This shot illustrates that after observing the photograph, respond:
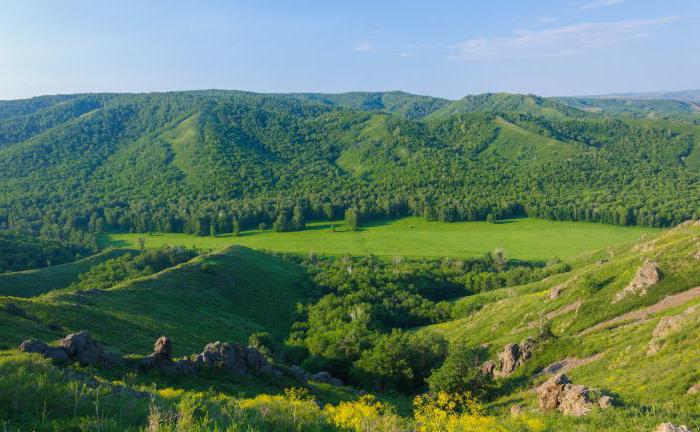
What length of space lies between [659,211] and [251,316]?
18789 cm

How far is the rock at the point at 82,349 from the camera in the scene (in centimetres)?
2748

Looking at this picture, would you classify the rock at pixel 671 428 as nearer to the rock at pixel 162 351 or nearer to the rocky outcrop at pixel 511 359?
the rocky outcrop at pixel 511 359

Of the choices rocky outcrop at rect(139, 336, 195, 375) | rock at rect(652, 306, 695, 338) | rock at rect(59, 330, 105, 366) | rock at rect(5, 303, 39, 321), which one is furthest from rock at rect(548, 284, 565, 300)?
rock at rect(5, 303, 39, 321)

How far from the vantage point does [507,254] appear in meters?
148

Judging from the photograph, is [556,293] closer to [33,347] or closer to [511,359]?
[511,359]

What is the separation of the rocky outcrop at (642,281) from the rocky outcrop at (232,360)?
4144 cm

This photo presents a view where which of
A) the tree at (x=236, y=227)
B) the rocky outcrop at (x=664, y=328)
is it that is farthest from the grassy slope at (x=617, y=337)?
the tree at (x=236, y=227)

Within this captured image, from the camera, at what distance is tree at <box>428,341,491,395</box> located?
1610 inches

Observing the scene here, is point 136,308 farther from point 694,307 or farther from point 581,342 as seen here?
point 694,307

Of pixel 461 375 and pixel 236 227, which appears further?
pixel 236 227

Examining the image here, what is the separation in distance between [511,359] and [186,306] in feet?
189

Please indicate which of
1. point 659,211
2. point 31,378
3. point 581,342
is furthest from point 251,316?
point 659,211

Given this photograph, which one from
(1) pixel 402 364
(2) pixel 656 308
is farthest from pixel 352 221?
(2) pixel 656 308

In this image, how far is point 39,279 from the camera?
91500mm
